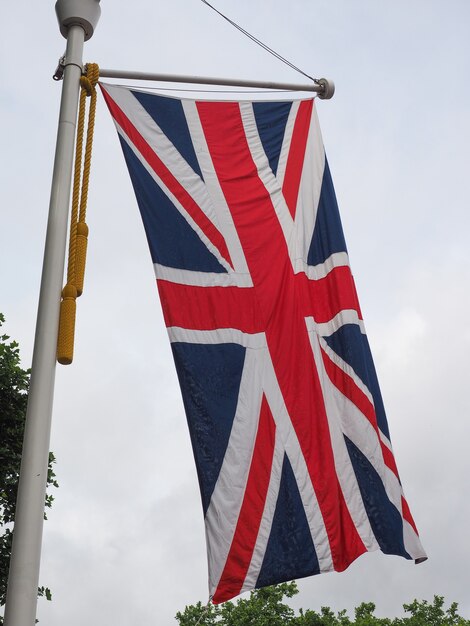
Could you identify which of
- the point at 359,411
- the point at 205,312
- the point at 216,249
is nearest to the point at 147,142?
the point at 216,249

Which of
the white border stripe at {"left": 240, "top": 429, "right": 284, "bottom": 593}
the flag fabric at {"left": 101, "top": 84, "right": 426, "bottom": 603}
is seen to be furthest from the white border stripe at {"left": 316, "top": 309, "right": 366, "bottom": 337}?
the white border stripe at {"left": 240, "top": 429, "right": 284, "bottom": 593}

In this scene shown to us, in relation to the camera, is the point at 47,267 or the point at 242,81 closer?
the point at 47,267

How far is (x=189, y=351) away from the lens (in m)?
5.30

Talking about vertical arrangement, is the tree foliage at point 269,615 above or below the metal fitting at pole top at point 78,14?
above

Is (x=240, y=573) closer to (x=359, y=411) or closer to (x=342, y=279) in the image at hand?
(x=359, y=411)

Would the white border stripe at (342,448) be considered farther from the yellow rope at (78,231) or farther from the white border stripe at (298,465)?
the yellow rope at (78,231)

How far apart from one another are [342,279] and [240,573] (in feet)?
8.48

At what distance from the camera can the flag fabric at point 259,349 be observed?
5.16m

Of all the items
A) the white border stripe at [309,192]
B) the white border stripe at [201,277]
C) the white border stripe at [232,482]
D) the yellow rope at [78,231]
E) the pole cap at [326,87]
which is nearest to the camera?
the yellow rope at [78,231]

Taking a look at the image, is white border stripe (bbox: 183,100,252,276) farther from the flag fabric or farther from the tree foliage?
the tree foliage

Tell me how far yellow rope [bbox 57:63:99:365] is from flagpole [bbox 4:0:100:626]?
7 centimetres

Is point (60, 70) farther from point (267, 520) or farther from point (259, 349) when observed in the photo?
Result: point (267, 520)

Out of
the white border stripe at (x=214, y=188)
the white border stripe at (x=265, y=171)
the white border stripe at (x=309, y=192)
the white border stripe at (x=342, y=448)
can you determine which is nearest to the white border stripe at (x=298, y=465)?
the white border stripe at (x=342, y=448)

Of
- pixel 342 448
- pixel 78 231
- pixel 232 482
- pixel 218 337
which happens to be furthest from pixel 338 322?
pixel 78 231
